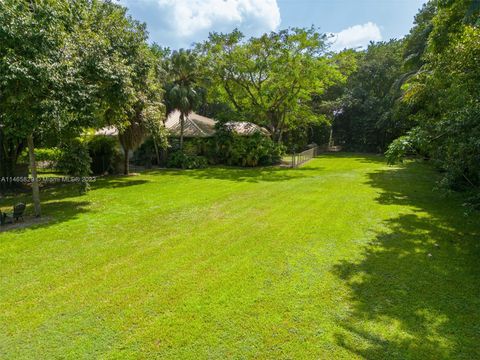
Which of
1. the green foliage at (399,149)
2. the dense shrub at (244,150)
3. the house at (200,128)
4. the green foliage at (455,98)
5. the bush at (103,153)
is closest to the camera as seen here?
the green foliage at (455,98)

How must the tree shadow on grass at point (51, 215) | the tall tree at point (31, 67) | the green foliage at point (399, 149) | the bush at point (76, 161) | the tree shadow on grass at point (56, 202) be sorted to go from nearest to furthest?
the tall tree at point (31, 67) → the green foliage at point (399, 149) → the tree shadow on grass at point (51, 215) → the tree shadow on grass at point (56, 202) → the bush at point (76, 161)

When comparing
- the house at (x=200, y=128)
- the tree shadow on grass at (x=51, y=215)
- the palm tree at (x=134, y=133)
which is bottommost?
the tree shadow on grass at (x=51, y=215)

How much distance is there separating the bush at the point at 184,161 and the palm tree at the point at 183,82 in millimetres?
3334

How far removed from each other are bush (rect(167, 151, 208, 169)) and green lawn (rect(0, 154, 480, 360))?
41.0 feet

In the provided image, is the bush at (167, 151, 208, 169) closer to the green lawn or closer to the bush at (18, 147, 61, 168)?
the bush at (18, 147, 61, 168)

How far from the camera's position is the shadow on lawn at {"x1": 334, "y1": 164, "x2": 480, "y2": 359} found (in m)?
3.52

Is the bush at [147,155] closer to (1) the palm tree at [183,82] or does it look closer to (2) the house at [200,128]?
(2) the house at [200,128]

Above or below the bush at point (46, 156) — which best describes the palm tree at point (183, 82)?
above

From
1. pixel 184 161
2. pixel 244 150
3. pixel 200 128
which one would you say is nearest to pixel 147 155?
pixel 184 161

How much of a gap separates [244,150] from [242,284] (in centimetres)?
1884

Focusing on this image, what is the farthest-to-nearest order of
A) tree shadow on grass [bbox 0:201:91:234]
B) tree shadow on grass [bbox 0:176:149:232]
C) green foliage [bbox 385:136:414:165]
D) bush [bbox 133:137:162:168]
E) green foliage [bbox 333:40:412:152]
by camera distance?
green foliage [bbox 333:40:412:152], bush [bbox 133:137:162:168], tree shadow on grass [bbox 0:176:149:232], tree shadow on grass [bbox 0:201:91:234], green foliage [bbox 385:136:414:165]

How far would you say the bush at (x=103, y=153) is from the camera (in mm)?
17719

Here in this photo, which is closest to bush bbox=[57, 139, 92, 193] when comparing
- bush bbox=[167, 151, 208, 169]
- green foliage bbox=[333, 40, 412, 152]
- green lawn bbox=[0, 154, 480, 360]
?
green lawn bbox=[0, 154, 480, 360]

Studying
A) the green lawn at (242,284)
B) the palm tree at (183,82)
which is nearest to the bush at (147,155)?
the palm tree at (183,82)
